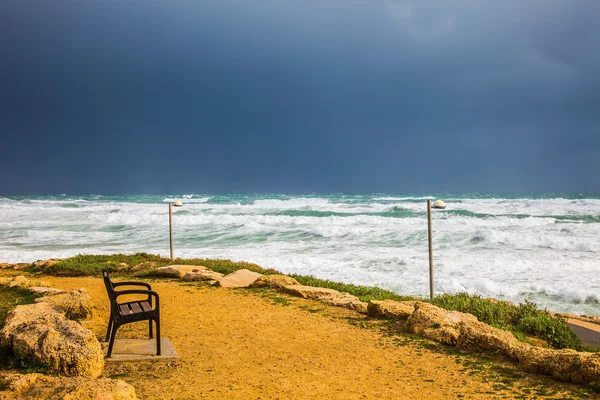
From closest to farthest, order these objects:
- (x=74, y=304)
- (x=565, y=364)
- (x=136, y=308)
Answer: (x=565, y=364) < (x=136, y=308) < (x=74, y=304)

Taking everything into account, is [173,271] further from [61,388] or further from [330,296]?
[61,388]

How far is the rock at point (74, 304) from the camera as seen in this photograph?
6727 mm

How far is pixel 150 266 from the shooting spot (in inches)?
469

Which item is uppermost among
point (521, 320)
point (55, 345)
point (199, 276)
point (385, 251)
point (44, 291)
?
point (55, 345)

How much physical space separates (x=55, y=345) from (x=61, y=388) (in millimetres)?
897

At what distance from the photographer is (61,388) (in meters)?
3.57

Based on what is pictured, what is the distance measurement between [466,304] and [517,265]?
342 inches

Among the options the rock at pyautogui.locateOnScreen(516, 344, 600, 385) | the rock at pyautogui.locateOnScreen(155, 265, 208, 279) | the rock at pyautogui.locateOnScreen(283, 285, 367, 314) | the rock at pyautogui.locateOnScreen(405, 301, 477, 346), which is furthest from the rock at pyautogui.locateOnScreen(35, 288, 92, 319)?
the rock at pyautogui.locateOnScreen(516, 344, 600, 385)

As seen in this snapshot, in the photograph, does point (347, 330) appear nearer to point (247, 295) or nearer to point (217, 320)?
point (217, 320)

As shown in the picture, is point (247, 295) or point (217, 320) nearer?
point (217, 320)

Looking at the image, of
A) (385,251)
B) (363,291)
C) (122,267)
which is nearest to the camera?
(363,291)

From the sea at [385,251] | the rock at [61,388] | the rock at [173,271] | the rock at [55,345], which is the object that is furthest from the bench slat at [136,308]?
the sea at [385,251]

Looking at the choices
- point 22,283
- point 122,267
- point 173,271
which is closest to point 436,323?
point 173,271

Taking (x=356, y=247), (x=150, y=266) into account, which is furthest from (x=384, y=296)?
(x=356, y=247)
